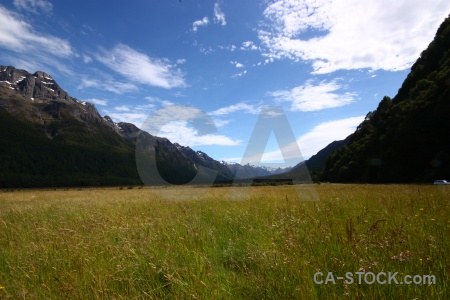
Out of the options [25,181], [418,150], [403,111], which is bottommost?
[25,181]

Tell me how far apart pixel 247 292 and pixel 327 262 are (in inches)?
39.3

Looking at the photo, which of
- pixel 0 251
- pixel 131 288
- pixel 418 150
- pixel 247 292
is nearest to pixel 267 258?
pixel 247 292

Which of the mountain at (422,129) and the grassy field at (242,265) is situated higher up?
the mountain at (422,129)

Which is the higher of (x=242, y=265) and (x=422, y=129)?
(x=422, y=129)

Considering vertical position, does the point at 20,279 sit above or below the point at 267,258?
below

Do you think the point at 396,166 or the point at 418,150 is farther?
the point at 396,166

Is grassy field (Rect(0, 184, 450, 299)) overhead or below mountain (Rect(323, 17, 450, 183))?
below

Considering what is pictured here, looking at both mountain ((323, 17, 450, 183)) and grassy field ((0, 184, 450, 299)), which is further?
mountain ((323, 17, 450, 183))

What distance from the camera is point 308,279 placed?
2.36 meters

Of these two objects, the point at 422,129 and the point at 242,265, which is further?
the point at 422,129

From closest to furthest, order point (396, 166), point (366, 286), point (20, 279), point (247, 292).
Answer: point (366, 286), point (247, 292), point (20, 279), point (396, 166)

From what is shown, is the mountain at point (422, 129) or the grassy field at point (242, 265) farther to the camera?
the mountain at point (422, 129)

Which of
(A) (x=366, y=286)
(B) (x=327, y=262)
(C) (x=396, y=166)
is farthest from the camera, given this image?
(C) (x=396, y=166)

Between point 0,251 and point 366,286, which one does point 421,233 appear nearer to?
point 366,286
